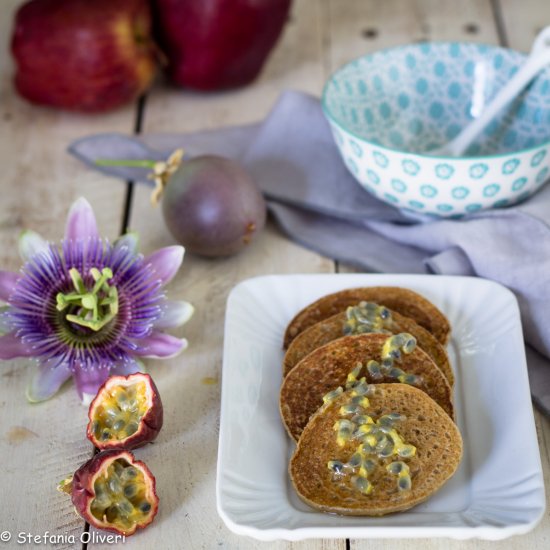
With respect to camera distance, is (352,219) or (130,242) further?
(352,219)

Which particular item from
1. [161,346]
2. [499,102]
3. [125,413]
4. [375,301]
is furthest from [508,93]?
[125,413]

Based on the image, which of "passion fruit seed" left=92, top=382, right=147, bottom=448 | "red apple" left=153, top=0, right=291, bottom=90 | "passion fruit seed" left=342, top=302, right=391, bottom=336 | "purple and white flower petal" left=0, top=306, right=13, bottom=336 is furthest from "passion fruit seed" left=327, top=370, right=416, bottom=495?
"red apple" left=153, top=0, right=291, bottom=90

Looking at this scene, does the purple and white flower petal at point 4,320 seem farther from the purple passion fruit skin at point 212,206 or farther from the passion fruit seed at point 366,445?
the passion fruit seed at point 366,445

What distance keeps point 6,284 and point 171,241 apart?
32cm

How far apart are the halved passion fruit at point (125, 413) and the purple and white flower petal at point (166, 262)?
0.21m

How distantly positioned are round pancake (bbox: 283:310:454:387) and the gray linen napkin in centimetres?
15

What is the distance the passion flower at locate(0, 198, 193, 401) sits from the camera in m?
1.13

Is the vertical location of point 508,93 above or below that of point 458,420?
above

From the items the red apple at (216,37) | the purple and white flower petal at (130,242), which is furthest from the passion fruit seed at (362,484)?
the red apple at (216,37)

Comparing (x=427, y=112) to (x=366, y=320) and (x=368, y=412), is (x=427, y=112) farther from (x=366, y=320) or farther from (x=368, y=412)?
(x=368, y=412)

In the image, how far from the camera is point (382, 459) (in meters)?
0.94

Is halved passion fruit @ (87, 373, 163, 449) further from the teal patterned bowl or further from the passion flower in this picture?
the teal patterned bowl

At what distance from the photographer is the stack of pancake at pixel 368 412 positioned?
0.93m

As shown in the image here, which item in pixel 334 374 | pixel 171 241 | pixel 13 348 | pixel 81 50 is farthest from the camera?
pixel 81 50
